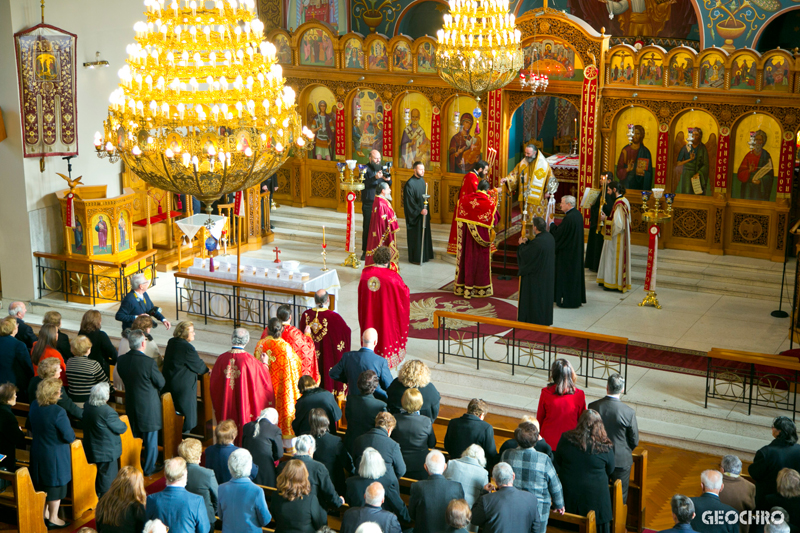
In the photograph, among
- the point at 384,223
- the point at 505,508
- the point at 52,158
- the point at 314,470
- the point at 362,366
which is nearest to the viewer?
the point at 505,508

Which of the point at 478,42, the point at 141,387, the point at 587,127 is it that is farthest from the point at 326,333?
the point at 587,127

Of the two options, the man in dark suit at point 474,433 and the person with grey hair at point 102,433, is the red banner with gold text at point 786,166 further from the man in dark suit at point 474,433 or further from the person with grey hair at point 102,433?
the person with grey hair at point 102,433

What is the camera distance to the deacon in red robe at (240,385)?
9.51 metres

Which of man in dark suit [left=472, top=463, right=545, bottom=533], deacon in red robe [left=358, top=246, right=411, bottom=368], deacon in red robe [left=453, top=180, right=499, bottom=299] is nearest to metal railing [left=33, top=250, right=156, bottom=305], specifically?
deacon in red robe [left=358, top=246, right=411, bottom=368]

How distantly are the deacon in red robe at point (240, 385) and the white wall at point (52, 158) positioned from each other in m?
A: 6.91

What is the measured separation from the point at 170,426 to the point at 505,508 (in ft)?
14.9

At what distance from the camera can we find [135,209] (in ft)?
55.0

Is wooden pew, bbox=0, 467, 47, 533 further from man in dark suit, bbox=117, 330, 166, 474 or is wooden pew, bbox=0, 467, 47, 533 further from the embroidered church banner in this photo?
the embroidered church banner

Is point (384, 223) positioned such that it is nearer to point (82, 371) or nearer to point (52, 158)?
point (52, 158)

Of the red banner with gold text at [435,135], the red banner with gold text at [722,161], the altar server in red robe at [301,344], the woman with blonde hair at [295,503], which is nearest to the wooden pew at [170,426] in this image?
the altar server in red robe at [301,344]

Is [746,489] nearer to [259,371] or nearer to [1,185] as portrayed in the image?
[259,371]

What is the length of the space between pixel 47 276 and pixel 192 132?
9.01m

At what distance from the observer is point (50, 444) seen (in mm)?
8656

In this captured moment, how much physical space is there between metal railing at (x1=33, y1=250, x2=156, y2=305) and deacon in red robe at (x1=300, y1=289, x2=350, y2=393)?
5266 mm
